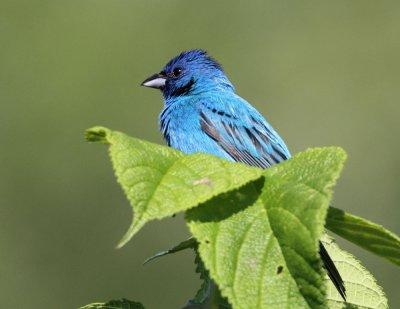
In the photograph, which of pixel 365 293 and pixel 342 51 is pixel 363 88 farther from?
pixel 365 293

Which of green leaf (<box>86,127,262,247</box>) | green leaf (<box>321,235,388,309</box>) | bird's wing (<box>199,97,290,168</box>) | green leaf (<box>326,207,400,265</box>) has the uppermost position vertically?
bird's wing (<box>199,97,290,168</box>)

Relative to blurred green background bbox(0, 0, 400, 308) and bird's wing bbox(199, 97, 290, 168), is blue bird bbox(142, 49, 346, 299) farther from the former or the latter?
blurred green background bbox(0, 0, 400, 308)

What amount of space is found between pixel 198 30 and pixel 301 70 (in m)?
1.39

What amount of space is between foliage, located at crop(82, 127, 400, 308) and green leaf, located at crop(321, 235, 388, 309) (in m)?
0.28

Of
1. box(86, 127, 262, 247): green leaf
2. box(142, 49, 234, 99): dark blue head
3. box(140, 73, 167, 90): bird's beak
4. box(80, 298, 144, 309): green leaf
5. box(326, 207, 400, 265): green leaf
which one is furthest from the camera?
box(140, 73, 167, 90): bird's beak

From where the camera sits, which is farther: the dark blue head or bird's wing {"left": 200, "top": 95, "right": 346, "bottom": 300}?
the dark blue head

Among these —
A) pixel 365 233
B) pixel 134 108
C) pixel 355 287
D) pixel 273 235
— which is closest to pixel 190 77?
pixel 355 287

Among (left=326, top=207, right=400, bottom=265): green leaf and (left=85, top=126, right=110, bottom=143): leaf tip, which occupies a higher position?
(left=85, top=126, right=110, bottom=143): leaf tip

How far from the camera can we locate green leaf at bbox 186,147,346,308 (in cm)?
194

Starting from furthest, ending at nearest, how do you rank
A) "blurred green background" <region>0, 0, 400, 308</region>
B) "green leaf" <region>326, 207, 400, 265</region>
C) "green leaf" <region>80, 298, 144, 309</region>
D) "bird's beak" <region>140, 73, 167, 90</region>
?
"blurred green background" <region>0, 0, 400, 308</region> → "bird's beak" <region>140, 73, 167, 90</region> → "green leaf" <region>80, 298, 144, 309</region> → "green leaf" <region>326, 207, 400, 265</region>

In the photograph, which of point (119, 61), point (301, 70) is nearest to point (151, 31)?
point (119, 61)

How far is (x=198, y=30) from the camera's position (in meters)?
13.2

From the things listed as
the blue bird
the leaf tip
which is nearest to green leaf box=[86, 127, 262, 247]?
the leaf tip

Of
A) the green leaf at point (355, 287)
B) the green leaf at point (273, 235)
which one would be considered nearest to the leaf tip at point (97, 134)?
the green leaf at point (273, 235)
